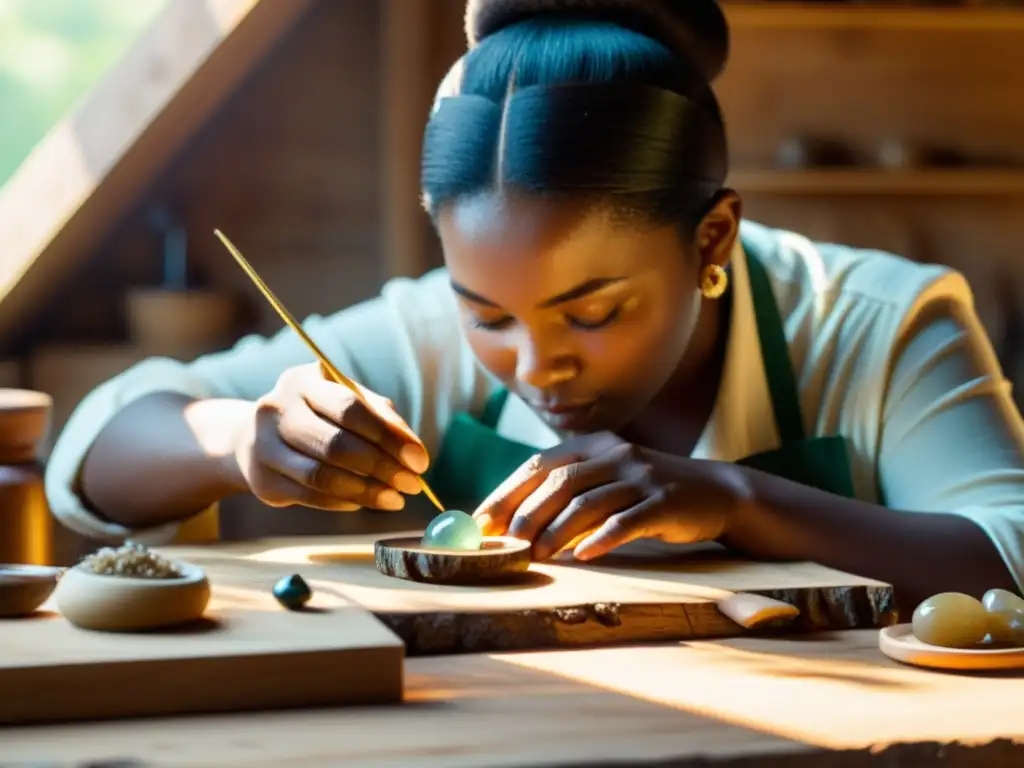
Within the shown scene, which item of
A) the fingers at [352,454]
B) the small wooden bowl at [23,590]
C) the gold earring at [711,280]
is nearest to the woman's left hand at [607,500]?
the fingers at [352,454]

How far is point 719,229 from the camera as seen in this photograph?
67.0 inches

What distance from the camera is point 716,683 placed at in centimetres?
110

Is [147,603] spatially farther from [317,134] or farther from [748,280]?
[317,134]

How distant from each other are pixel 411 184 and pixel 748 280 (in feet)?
5.19

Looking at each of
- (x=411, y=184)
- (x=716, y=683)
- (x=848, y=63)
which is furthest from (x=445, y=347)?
(x=848, y=63)

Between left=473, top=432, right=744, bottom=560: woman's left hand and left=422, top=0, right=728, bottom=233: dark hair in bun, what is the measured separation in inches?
11.1

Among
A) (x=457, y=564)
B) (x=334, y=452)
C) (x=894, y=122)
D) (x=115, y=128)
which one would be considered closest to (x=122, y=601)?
(x=457, y=564)

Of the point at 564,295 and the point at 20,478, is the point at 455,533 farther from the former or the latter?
the point at 20,478

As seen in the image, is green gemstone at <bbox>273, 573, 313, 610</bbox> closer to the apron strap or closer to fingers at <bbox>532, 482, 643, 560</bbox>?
fingers at <bbox>532, 482, 643, 560</bbox>

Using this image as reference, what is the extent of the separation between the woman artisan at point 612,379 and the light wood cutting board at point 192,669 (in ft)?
1.43

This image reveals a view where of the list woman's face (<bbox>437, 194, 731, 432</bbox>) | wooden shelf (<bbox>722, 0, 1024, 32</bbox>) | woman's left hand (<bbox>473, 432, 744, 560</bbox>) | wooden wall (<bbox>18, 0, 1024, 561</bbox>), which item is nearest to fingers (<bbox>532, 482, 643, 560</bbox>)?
woman's left hand (<bbox>473, 432, 744, 560</bbox>)

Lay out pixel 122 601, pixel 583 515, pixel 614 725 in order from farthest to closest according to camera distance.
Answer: pixel 583 515 < pixel 122 601 < pixel 614 725

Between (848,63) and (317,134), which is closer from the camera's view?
(317,134)

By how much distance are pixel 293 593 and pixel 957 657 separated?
0.54 meters
